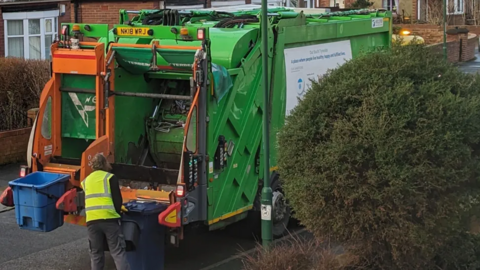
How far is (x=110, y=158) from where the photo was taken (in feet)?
28.5

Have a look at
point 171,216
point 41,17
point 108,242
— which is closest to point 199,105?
point 171,216

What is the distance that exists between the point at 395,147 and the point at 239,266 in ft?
9.62

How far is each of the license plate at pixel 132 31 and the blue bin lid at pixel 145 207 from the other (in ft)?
6.77

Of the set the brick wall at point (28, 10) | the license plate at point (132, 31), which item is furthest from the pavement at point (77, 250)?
the brick wall at point (28, 10)

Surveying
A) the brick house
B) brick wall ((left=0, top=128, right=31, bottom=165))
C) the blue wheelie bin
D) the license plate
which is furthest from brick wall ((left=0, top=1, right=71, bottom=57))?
the blue wheelie bin

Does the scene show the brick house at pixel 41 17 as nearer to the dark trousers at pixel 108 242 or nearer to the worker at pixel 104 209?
the worker at pixel 104 209

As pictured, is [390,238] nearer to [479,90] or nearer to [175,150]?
[479,90]

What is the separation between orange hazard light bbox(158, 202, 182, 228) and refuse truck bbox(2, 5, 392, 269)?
0.01 metres

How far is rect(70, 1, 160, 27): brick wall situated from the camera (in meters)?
19.7

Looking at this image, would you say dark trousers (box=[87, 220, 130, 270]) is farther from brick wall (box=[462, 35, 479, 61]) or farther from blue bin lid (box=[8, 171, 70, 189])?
brick wall (box=[462, 35, 479, 61])

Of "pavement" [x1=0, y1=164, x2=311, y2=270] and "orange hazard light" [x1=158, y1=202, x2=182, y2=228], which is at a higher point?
"orange hazard light" [x1=158, y1=202, x2=182, y2=228]

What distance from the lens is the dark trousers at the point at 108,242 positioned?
7457 mm

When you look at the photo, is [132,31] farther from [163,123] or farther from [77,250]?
[77,250]

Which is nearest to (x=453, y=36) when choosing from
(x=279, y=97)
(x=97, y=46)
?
(x=279, y=97)
